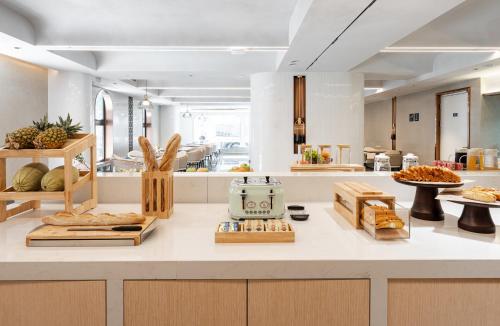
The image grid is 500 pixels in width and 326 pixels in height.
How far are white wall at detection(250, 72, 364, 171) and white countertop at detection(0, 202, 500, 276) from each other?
5.64 m

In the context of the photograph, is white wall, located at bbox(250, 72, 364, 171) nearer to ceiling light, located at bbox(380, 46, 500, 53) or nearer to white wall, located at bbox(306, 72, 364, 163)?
white wall, located at bbox(306, 72, 364, 163)

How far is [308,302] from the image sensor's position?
3.79 feet

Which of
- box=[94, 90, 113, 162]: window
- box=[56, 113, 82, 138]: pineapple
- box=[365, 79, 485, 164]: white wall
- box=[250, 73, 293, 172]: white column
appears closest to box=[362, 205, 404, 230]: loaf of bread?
box=[56, 113, 82, 138]: pineapple

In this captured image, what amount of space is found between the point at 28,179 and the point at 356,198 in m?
1.45

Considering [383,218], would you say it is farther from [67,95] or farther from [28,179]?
[67,95]

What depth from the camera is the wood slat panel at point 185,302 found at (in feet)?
3.77

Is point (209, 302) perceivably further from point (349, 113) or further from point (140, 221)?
point (349, 113)

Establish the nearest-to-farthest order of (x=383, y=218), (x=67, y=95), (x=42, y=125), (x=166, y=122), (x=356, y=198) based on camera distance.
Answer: (x=383, y=218)
(x=356, y=198)
(x=42, y=125)
(x=67, y=95)
(x=166, y=122)

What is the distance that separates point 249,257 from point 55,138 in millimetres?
1091

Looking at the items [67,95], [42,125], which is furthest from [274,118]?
[42,125]

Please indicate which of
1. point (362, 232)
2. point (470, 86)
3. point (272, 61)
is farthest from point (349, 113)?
point (362, 232)

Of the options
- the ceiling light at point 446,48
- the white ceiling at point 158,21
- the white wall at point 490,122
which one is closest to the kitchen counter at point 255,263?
the white ceiling at point 158,21

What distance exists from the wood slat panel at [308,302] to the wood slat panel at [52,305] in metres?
0.49

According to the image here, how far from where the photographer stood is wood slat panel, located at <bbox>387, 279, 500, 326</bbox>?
3.77ft
